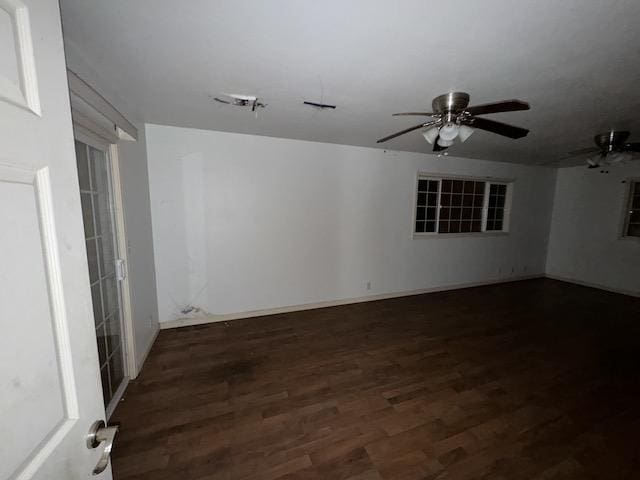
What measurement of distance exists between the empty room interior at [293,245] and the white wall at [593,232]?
104 millimetres

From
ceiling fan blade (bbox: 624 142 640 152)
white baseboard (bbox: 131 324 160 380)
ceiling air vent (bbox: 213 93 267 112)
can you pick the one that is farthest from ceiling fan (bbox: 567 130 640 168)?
white baseboard (bbox: 131 324 160 380)

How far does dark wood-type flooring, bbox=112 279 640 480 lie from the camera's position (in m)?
1.46

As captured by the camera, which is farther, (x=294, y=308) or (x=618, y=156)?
(x=294, y=308)

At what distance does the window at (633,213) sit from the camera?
14.2ft

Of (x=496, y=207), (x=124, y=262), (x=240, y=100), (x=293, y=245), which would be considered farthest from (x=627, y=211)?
(x=124, y=262)

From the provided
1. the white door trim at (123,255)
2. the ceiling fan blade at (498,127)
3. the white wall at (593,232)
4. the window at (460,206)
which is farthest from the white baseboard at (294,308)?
the ceiling fan blade at (498,127)

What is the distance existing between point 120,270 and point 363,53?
7.60 ft

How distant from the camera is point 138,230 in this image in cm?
239

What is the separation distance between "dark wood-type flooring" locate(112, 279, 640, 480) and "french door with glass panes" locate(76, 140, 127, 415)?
248 mm

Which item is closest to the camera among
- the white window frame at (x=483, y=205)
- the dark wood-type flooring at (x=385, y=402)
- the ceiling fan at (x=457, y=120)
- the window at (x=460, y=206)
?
the dark wood-type flooring at (x=385, y=402)

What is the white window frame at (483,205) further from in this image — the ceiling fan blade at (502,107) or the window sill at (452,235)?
the ceiling fan blade at (502,107)

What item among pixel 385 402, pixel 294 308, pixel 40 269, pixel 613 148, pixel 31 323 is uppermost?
pixel 613 148

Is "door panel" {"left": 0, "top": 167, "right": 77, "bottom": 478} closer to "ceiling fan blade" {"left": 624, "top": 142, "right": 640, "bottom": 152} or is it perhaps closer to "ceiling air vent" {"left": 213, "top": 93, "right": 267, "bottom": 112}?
"ceiling air vent" {"left": 213, "top": 93, "right": 267, "bottom": 112}

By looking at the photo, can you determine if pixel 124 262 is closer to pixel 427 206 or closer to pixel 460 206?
pixel 427 206
